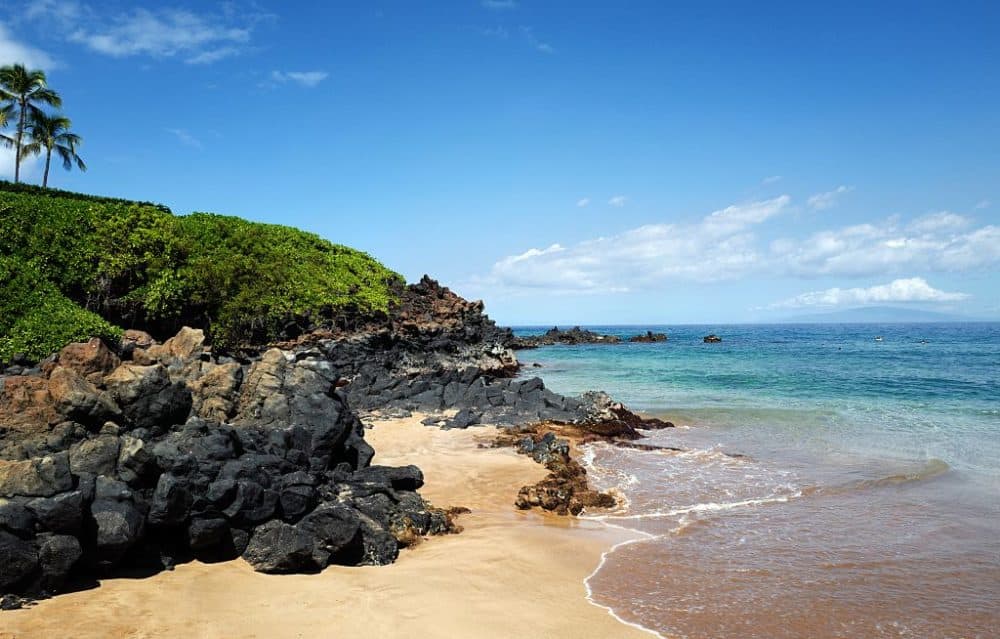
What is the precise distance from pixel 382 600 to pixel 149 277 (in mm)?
21974

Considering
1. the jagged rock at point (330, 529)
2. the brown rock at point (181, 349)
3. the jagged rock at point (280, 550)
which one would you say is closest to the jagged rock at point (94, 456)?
the jagged rock at point (280, 550)

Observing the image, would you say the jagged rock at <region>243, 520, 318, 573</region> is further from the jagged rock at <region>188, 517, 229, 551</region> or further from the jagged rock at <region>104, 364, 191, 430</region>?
the jagged rock at <region>104, 364, 191, 430</region>

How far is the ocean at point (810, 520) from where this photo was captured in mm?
7943

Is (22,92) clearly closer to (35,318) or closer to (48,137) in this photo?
(48,137)

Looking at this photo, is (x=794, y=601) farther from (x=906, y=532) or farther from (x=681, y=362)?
(x=681, y=362)

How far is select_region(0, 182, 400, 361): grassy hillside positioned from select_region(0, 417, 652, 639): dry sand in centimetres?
1234

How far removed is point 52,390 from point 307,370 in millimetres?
4478

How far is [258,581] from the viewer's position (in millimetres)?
8320

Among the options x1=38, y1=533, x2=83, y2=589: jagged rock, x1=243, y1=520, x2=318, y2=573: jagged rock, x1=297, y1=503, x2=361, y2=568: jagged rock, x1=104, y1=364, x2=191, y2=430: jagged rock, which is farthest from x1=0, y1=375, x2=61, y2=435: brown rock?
x1=297, y1=503, x2=361, y2=568: jagged rock

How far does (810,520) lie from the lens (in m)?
11.8

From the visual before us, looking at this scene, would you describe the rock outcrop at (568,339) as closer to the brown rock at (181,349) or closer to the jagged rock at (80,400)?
the brown rock at (181,349)

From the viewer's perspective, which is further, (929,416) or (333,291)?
(333,291)

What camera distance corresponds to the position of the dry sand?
22.9 feet

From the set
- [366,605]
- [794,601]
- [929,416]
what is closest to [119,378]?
[366,605]
